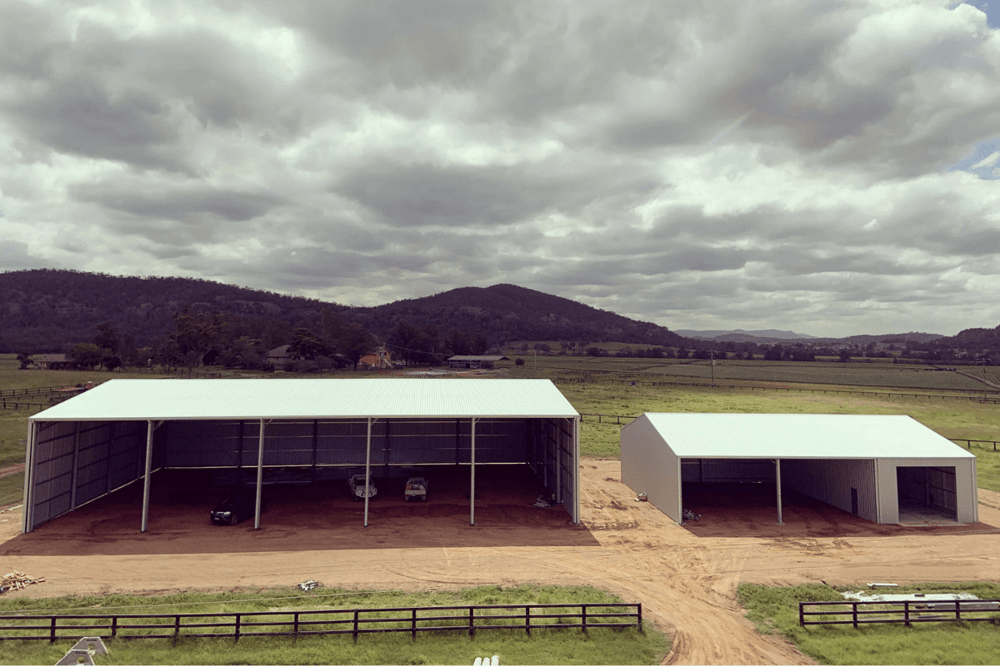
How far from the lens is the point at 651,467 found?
33125 mm

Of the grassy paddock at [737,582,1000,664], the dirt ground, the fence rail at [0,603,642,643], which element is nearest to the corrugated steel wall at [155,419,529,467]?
the dirt ground

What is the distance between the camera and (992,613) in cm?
1816

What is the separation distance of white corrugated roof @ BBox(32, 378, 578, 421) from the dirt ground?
605cm

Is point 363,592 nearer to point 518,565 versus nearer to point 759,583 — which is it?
point 518,565

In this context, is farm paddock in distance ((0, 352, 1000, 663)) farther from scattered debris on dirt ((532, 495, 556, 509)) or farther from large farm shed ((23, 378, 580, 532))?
large farm shed ((23, 378, 580, 532))

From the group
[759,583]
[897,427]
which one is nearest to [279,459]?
[759,583]

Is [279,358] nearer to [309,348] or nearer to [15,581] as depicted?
[309,348]

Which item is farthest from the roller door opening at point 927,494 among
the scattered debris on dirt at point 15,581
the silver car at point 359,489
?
the scattered debris on dirt at point 15,581

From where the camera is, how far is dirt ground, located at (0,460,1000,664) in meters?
20.3

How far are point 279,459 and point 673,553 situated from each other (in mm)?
29056

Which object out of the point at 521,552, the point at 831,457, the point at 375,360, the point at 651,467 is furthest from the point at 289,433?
the point at 375,360

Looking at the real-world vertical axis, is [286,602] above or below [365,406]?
below

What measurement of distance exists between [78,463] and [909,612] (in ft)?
134

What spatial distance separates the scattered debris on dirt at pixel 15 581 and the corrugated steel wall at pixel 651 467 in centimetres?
3031
